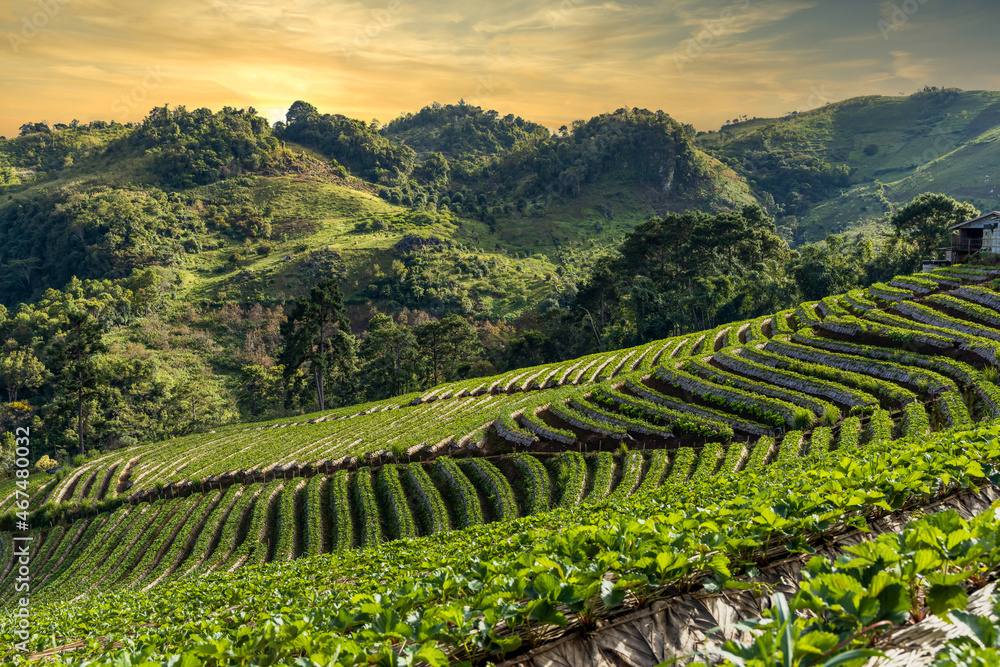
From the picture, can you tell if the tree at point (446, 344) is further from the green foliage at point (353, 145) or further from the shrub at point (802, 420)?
the green foliage at point (353, 145)

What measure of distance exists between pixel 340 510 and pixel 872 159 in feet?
660

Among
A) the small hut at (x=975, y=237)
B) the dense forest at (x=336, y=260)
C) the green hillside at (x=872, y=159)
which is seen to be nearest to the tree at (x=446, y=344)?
the dense forest at (x=336, y=260)

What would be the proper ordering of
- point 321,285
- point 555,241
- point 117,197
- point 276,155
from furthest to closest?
point 276,155 → point 555,241 → point 117,197 → point 321,285

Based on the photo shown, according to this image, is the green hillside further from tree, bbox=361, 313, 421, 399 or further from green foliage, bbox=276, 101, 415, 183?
tree, bbox=361, 313, 421, 399

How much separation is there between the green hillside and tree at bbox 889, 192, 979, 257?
78.0m

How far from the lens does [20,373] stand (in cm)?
6981

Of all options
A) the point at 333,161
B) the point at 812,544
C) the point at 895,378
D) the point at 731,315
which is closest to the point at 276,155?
the point at 333,161

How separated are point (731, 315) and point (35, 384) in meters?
83.3

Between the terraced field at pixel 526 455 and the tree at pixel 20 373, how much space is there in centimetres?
3734

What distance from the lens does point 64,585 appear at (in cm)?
2564

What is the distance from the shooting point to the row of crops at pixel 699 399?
24.5 meters

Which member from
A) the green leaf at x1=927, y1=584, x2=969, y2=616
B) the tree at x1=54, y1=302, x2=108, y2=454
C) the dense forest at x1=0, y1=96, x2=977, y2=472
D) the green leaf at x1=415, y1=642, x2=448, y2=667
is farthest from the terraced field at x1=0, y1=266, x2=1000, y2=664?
the dense forest at x1=0, y1=96, x2=977, y2=472

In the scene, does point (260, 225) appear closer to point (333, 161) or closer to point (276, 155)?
point (276, 155)

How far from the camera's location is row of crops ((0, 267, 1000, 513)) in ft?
80.4
